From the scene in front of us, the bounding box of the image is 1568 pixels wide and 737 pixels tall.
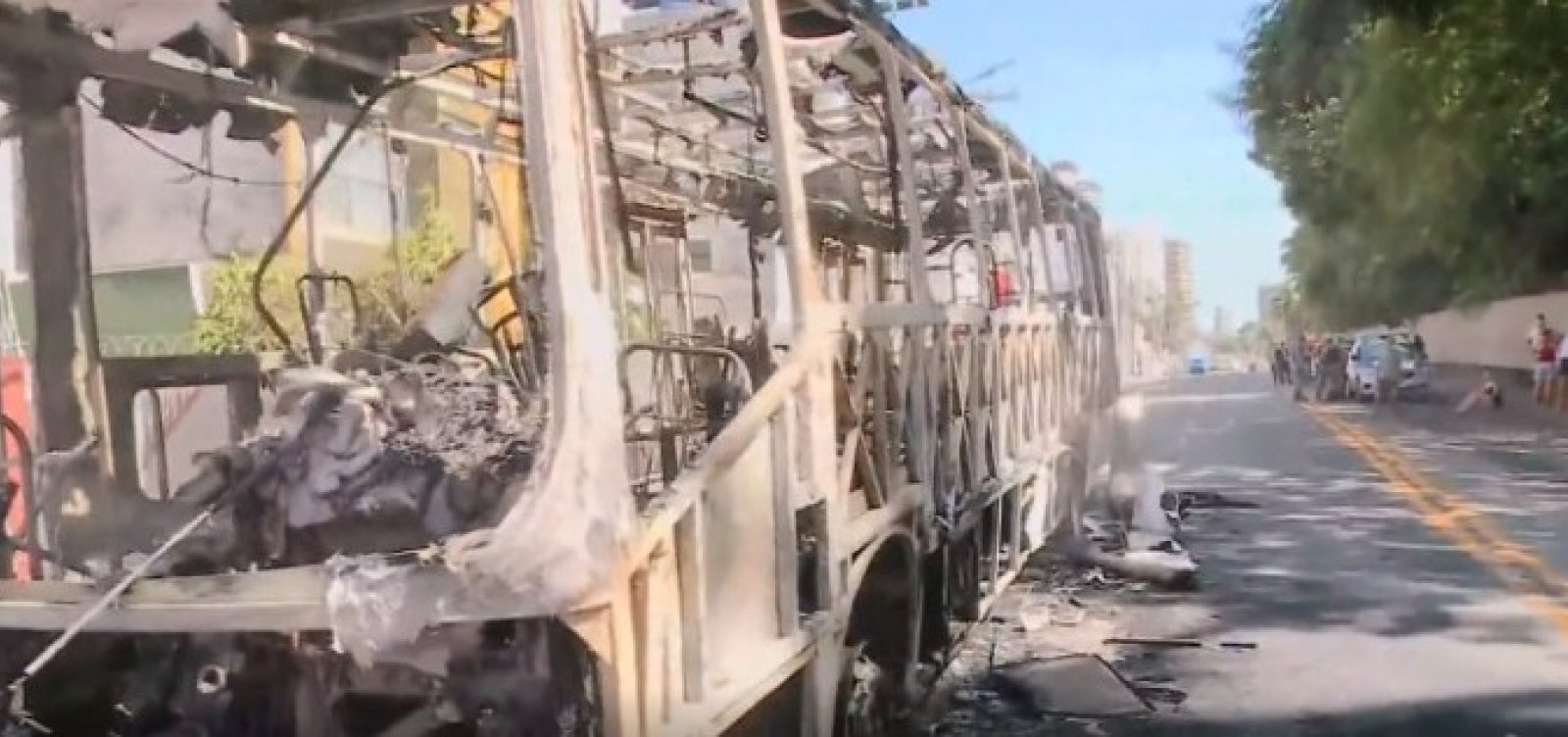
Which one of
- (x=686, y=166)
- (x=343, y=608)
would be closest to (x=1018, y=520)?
(x=686, y=166)

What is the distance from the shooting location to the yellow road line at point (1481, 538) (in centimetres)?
966

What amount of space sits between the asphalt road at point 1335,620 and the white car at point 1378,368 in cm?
1884

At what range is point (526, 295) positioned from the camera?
18.7 feet

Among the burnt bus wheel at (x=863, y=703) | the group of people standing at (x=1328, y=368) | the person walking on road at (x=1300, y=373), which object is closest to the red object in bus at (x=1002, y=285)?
the burnt bus wheel at (x=863, y=703)

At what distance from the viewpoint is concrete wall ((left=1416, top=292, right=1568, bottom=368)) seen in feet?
115

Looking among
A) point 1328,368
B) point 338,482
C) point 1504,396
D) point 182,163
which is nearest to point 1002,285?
point 182,163

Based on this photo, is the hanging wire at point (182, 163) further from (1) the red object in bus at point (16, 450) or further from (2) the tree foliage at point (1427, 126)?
(2) the tree foliage at point (1427, 126)

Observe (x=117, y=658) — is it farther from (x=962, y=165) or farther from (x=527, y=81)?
(x=962, y=165)

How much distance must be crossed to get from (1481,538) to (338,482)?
33.2ft

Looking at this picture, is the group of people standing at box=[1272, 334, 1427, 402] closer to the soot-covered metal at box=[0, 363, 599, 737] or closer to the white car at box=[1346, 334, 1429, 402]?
the white car at box=[1346, 334, 1429, 402]

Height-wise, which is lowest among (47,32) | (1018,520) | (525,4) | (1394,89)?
(1018,520)

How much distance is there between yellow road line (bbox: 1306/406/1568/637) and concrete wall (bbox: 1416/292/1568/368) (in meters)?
16.8

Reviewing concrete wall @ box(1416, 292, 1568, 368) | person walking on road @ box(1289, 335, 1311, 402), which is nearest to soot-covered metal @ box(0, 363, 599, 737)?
concrete wall @ box(1416, 292, 1568, 368)

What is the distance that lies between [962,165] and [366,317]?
2923 millimetres
